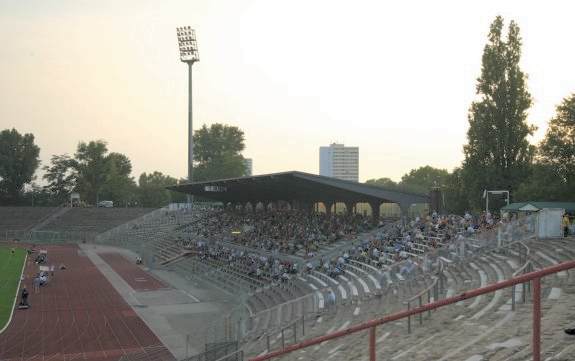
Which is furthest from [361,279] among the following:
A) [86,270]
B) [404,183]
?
[404,183]

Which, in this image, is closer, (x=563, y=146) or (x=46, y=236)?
(x=563, y=146)

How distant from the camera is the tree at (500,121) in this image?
36.9m

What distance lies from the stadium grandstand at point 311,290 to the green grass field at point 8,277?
2.78 feet

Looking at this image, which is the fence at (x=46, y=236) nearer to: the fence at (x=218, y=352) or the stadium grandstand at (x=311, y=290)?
the stadium grandstand at (x=311, y=290)

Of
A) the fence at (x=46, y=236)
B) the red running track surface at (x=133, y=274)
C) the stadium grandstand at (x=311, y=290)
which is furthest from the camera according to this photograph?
the fence at (x=46, y=236)

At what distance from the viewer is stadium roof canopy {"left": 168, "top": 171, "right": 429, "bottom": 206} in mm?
33250

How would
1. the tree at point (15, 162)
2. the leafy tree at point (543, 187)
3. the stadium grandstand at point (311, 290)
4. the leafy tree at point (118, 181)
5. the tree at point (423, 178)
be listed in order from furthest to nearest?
the tree at point (423, 178)
the leafy tree at point (118, 181)
the tree at point (15, 162)
the leafy tree at point (543, 187)
the stadium grandstand at point (311, 290)

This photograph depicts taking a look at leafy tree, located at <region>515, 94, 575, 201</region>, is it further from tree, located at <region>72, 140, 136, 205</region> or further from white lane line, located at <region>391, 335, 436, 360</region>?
tree, located at <region>72, 140, 136, 205</region>

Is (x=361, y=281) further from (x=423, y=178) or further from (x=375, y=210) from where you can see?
(x=423, y=178)

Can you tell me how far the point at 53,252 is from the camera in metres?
59.4

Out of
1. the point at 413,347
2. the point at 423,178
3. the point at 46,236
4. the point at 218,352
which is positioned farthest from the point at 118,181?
the point at 413,347

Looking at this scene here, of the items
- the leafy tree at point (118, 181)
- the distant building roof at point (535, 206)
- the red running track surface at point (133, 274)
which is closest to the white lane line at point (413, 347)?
the distant building roof at point (535, 206)

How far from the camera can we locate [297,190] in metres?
42.7

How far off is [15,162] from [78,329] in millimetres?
88633
